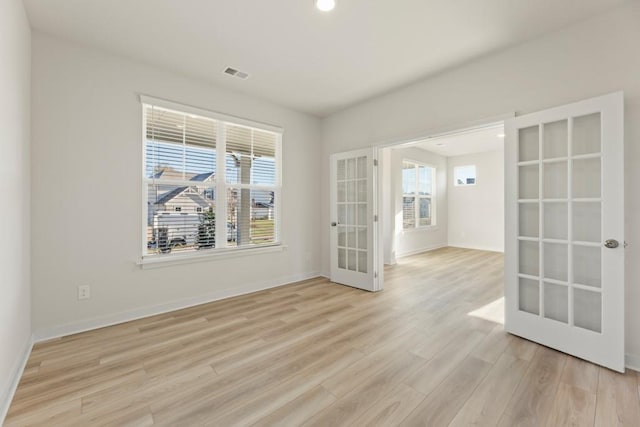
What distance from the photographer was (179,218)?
129 inches

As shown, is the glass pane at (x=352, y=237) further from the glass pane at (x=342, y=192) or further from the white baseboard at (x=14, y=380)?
the white baseboard at (x=14, y=380)

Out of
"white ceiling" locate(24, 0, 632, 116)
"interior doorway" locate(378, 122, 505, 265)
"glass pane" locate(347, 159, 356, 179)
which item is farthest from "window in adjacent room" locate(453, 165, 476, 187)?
"white ceiling" locate(24, 0, 632, 116)

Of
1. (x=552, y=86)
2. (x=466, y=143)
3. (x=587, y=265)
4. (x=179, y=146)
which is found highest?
(x=466, y=143)

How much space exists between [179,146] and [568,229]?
406 centimetres

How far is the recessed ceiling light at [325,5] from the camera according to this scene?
206cm

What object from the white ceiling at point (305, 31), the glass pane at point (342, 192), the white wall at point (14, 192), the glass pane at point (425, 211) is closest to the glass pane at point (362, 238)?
the glass pane at point (342, 192)

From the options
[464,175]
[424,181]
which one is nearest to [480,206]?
[464,175]

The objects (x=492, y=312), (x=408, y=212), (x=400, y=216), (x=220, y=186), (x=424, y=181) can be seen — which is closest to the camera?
(x=492, y=312)

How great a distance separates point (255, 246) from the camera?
3.95m

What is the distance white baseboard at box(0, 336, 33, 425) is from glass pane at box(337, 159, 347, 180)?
3.91 meters

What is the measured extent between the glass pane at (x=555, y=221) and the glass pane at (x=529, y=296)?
0.48 m

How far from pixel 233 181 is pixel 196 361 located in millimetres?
2293

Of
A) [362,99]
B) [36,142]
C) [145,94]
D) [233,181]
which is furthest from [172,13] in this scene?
[362,99]

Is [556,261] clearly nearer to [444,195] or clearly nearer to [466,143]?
[466,143]
